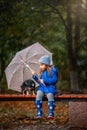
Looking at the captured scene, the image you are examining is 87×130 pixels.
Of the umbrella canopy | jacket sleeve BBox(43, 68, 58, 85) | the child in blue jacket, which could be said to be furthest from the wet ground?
jacket sleeve BBox(43, 68, 58, 85)

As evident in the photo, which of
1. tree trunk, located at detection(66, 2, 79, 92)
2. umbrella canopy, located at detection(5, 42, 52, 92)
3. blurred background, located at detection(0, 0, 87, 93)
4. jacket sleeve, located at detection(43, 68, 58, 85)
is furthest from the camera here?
tree trunk, located at detection(66, 2, 79, 92)

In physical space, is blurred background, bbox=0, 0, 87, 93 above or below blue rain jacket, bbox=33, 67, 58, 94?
above

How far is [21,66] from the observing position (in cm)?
1171

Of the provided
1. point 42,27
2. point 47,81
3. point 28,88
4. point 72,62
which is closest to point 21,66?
point 28,88

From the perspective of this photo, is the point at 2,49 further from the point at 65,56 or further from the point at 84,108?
the point at 84,108

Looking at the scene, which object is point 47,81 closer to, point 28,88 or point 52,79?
point 52,79

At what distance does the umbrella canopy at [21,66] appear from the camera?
11.7m

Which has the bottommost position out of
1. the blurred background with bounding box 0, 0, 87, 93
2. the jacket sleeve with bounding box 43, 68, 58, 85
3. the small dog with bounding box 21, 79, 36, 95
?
the small dog with bounding box 21, 79, 36, 95

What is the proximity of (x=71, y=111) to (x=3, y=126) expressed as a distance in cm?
172

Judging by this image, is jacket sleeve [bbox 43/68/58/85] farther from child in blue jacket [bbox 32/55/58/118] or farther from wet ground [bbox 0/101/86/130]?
wet ground [bbox 0/101/86/130]

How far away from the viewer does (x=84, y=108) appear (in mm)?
11258

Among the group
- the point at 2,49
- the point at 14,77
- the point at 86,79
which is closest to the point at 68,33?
the point at 2,49

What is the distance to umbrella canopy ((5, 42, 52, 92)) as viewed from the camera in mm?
11656

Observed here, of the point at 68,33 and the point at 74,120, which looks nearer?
the point at 74,120
